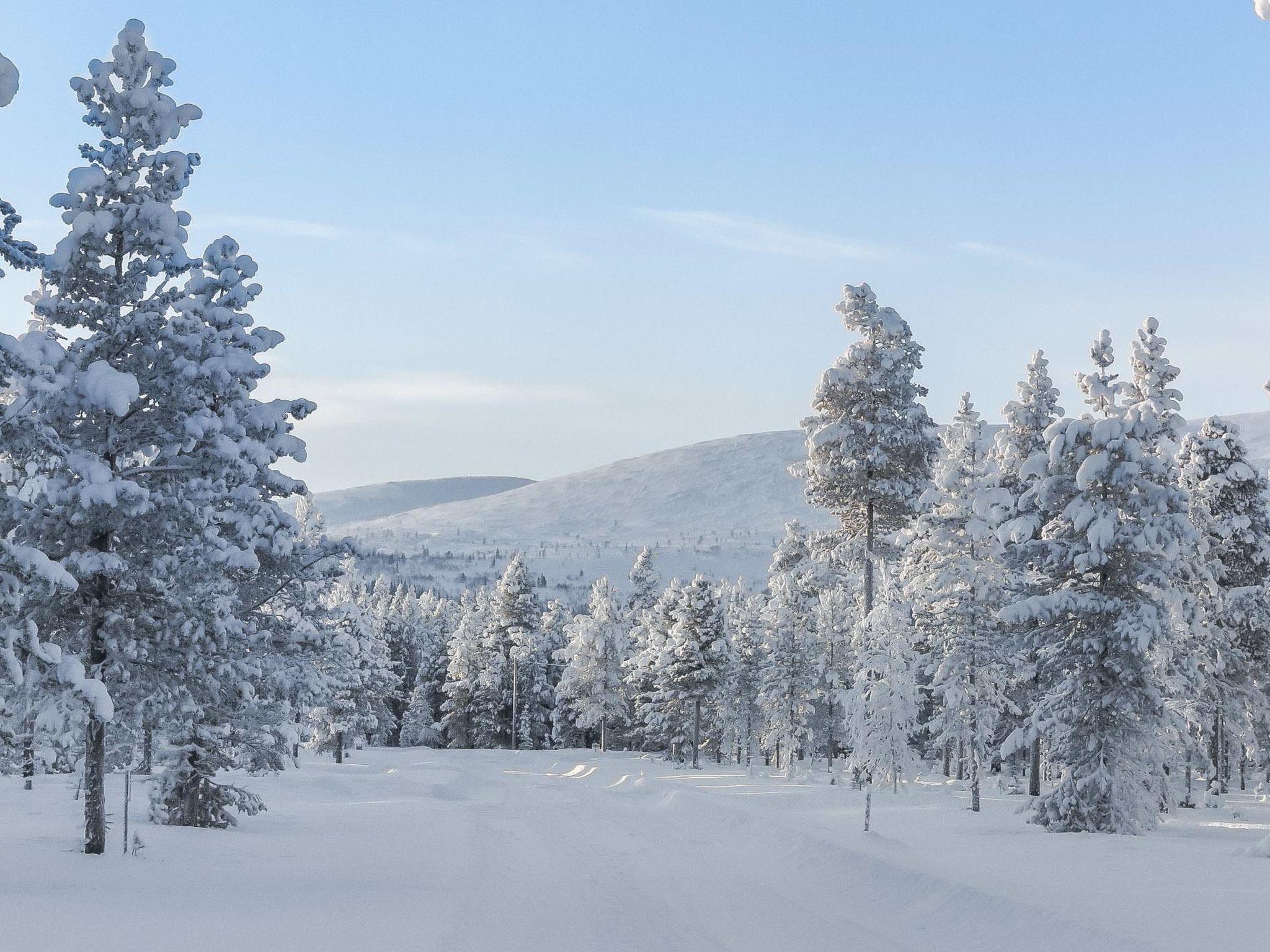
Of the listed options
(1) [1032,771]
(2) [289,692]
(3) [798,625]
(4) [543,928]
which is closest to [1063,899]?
(4) [543,928]

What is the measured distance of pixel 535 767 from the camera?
62.7 meters

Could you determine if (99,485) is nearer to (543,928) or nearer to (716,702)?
(543,928)

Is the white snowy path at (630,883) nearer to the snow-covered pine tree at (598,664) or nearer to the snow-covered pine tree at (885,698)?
the snow-covered pine tree at (885,698)

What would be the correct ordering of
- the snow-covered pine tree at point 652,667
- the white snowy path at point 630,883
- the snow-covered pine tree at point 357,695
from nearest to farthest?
the white snowy path at point 630,883 → the snow-covered pine tree at point 357,695 → the snow-covered pine tree at point 652,667

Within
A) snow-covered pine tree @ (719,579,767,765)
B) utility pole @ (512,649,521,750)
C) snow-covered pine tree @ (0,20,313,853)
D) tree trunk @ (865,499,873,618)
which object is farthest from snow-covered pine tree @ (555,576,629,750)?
snow-covered pine tree @ (0,20,313,853)

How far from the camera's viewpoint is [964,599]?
32500mm

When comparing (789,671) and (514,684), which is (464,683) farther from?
(789,671)

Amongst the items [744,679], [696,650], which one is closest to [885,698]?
[696,650]

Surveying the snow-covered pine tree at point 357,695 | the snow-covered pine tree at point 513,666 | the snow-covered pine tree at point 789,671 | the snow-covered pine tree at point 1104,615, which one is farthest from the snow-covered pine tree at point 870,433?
the snow-covered pine tree at point 513,666

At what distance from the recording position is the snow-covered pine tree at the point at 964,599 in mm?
31719

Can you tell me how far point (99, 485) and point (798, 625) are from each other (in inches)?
1842

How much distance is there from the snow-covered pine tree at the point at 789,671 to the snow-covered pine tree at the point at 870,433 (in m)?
23.3

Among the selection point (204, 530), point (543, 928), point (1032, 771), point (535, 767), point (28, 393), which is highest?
point (28, 393)

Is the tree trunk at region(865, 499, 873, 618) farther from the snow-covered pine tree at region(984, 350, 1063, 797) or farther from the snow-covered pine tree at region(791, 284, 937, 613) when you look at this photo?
the snow-covered pine tree at region(984, 350, 1063, 797)
